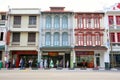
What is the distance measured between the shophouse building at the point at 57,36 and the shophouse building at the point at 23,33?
119 centimetres

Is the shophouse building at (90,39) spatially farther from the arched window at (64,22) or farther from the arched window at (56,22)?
the arched window at (56,22)

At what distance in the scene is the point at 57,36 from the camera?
1560 inches

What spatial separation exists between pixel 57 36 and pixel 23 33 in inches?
241

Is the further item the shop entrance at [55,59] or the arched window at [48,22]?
the arched window at [48,22]

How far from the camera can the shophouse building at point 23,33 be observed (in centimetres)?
3909

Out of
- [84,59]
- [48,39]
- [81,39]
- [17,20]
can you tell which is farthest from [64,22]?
[17,20]

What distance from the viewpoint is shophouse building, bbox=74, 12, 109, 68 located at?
38.9m

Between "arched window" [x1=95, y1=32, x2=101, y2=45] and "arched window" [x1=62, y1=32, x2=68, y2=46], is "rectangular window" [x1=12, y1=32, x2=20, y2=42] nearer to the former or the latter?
"arched window" [x1=62, y1=32, x2=68, y2=46]

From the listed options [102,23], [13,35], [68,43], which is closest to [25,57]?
[13,35]

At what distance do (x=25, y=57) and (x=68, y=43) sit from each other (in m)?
8.21

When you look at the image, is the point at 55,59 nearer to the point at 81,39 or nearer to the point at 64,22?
the point at 81,39

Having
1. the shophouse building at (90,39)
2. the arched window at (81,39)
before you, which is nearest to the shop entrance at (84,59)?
the shophouse building at (90,39)

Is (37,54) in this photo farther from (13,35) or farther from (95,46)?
(95,46)

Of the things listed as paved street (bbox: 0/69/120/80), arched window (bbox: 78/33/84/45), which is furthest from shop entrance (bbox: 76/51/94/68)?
paved street (bbox: 0/69/120/80)
